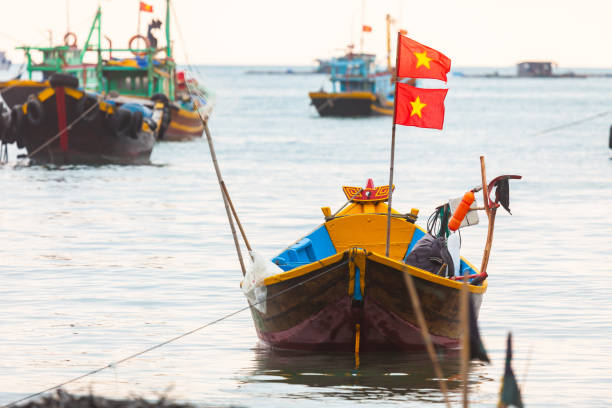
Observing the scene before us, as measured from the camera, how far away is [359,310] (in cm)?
1045

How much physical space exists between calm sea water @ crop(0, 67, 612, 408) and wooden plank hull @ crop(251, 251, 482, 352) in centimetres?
22

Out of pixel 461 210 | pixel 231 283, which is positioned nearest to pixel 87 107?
pixel 231 283

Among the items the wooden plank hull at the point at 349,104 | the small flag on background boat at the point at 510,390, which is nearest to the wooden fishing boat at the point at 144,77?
the wooden plank hull at the point at 349,104

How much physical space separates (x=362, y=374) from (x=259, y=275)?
4.59 feet

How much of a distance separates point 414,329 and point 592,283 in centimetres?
635

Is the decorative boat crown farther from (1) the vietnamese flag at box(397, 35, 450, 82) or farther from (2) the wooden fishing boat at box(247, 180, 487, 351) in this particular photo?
(1) the vietnamese flag at box(397, 35, 450, 82)

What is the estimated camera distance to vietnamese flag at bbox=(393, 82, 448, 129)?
36.1ft

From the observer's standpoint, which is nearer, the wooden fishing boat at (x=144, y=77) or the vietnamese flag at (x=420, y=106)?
the vietnamese flag at (x=420, y=106)

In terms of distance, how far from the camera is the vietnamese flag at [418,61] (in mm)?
10867

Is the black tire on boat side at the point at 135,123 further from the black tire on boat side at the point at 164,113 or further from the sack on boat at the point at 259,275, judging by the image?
the sack on boat at the point at 259,275

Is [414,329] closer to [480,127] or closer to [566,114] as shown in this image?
[480,127]

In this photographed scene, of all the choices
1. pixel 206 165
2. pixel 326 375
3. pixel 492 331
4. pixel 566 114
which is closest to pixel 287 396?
pixel 326 375

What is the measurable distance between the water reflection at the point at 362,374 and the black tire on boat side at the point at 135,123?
29067 mm

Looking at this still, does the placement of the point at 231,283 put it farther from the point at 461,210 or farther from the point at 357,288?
the point at 357,288
